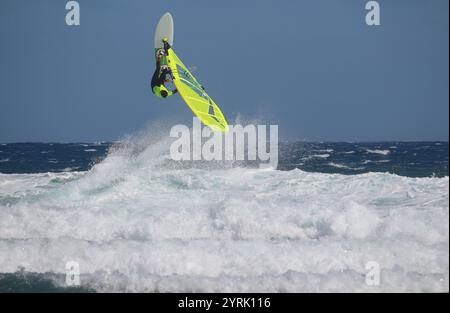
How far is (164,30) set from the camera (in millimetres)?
10320

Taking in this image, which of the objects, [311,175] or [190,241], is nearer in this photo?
[190,241]

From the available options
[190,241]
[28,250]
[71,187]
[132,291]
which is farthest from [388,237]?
[71,187]

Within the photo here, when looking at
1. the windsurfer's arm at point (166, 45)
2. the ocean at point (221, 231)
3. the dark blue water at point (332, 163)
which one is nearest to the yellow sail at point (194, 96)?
the windsurfer's arm at point (166, 45)

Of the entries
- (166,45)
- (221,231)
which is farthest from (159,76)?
(221,231)

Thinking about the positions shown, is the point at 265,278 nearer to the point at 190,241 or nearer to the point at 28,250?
the point at 190,241

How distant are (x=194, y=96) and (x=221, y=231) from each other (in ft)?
12.0

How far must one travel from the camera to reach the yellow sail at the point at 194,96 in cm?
992

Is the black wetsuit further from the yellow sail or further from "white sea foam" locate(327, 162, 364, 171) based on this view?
"white sea foam" locate(327, 162, 364, 171)

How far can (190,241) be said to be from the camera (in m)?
6.93

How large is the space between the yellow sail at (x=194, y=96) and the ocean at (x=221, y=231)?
4.31 feet

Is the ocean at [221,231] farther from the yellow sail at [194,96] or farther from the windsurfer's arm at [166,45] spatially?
the windsurfer's arm at [166,45]

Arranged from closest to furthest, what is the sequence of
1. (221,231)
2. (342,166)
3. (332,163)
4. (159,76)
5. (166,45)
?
(221,231)
(159,76)
(166,45)
(342,166)
(332,163)

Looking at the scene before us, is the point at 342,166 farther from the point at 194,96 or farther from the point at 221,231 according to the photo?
the point at 221,231
